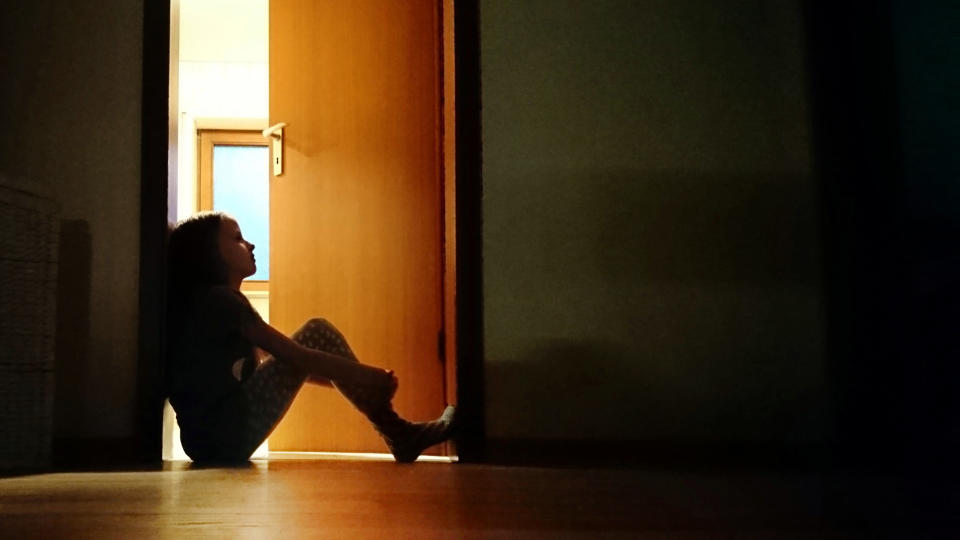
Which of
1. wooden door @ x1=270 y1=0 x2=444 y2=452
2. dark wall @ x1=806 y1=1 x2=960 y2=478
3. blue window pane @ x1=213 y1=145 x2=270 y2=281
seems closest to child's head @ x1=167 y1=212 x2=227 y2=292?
wooden door @ x1=270 y1=0 x2=444 y2=452

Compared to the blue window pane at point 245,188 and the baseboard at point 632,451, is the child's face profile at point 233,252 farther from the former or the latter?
the blue window pane at point 245,188

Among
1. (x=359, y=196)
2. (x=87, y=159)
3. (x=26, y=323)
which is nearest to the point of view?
(x=26, y=323)

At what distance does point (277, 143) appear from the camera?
9.53 ft

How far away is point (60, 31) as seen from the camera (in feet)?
7.30

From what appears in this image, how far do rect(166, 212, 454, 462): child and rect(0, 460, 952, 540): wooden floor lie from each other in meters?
0.34

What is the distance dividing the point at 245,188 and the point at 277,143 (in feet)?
7.20

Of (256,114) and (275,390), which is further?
(256,114)

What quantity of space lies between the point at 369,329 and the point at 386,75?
84 cm

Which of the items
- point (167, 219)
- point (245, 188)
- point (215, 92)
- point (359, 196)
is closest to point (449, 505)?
point (167, 219)

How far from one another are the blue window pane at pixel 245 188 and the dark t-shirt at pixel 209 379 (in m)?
2.80

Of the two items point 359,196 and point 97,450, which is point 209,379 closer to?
point 97,450

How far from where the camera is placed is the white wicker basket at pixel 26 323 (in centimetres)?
186

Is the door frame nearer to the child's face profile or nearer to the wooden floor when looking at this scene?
the child's face profile

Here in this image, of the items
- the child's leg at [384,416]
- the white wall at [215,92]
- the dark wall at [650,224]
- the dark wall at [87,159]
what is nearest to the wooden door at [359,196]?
the child's leg at [384,416]
